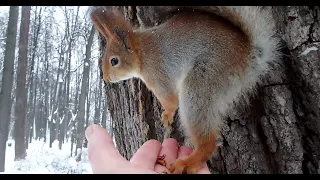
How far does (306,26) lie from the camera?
0.78 metres

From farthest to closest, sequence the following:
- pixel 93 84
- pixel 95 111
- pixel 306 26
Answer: pixel 95 111
pixel 93 84
pixel 306 26

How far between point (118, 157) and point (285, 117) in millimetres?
369

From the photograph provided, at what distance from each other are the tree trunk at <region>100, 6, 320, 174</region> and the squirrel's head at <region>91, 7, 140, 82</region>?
357mm

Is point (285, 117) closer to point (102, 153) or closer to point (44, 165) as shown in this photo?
point (102, 153)

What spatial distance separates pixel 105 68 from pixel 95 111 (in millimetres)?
10455

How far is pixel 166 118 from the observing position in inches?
39.9

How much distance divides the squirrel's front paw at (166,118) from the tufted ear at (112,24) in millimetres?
214

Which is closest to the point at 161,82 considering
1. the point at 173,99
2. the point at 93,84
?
the point at 173,99

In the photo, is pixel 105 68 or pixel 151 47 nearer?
pixel 151 47

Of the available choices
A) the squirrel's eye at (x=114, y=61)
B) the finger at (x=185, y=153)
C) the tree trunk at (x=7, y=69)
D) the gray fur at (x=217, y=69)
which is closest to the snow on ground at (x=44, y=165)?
the tree trunk at (x=7, y=69)

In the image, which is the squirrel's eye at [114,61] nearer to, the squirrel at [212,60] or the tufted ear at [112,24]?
the tufted ear at [112,24]

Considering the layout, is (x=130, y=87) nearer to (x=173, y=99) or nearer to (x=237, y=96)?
(x=173, y=99)

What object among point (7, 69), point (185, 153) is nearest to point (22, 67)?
point (7, 69)

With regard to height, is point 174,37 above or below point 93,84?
below
